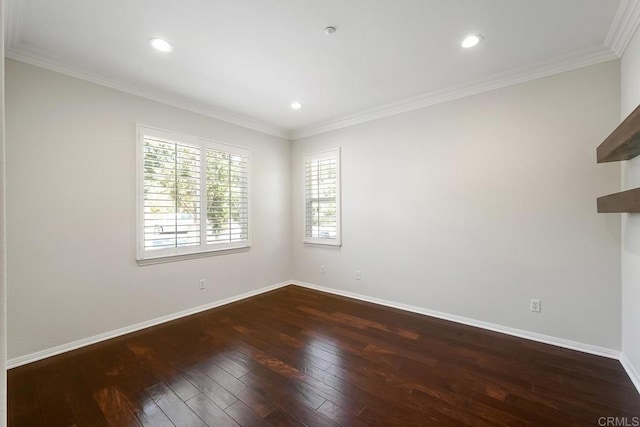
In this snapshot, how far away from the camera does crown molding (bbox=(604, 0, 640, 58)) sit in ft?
6.46

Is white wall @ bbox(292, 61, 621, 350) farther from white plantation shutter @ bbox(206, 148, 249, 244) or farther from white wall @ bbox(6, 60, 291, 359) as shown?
white wall @ bbox(6, 60, 291, 359)

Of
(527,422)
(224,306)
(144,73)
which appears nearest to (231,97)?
(144,73)

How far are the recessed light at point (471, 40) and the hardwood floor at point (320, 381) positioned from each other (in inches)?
108

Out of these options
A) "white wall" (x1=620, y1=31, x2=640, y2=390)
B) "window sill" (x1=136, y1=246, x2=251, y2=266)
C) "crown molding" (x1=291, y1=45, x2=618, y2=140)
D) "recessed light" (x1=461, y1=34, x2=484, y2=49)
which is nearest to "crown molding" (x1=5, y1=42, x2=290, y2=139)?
"crown molding" (x1=291, y1=45, x2=618, y2=140)

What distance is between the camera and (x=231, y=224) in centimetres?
413

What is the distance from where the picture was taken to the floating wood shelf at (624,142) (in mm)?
1619

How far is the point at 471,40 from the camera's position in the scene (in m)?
2.37

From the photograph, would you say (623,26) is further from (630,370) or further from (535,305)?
(630,370)

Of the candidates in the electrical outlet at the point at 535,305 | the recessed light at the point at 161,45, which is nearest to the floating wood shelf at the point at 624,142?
the electrical outlet at the point at 535,305

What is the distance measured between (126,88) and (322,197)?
9.47ft

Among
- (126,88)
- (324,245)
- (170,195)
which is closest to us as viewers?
(126,88)

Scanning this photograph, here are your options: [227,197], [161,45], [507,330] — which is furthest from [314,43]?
[507,330]

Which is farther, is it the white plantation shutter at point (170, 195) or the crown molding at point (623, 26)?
the white plantation shutter at point (170, 195)

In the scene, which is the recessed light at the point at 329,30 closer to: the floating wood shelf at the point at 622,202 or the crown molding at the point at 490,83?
the crown molding at the point at 490,83
